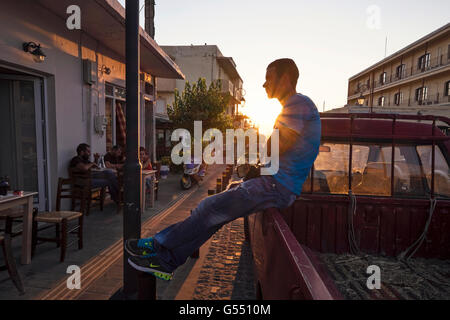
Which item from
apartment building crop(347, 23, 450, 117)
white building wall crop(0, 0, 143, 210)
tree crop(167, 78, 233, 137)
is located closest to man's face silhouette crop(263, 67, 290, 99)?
white building wall crop(0, 0, 143, 210)

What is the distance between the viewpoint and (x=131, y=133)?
10.5 feet

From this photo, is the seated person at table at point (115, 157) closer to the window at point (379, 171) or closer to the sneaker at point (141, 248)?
the sneaker at point (141, 248)

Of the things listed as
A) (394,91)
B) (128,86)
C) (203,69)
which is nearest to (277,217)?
(128,86)

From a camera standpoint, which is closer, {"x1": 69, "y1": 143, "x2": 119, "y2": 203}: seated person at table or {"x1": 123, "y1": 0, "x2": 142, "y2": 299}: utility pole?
{"x1": 123, "y1": 0, "x2": 142, "y2": 299}: utility pole

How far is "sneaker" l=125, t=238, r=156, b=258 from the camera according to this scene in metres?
2.37

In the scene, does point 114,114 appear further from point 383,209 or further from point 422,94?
point 422,94

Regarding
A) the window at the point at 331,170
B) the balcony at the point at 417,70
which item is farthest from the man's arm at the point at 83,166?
the balcony at the point at 417,70

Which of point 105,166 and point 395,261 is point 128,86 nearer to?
point 395,261

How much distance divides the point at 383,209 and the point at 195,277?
2.57 meters

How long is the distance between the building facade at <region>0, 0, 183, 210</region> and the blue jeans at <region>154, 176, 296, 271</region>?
5113mm

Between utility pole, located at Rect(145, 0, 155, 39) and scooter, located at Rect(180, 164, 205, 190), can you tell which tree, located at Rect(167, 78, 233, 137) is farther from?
scooter, located at Rect(180, 164, 205, 190)

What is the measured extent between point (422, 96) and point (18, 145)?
37842 mm

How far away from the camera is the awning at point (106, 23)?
19.8 feet

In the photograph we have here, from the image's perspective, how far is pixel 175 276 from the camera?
4.05 metres
